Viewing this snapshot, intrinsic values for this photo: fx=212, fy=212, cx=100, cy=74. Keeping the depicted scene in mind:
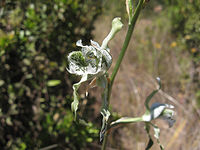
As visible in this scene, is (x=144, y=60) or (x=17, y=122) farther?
(x=144, y=60)

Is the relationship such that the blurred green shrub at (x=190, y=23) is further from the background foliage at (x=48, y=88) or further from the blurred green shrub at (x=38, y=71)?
the blurred green shrub at (x=38, y=71)

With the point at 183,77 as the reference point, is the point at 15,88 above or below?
above

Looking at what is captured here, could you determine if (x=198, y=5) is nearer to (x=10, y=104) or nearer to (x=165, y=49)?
(x=165, y=49)

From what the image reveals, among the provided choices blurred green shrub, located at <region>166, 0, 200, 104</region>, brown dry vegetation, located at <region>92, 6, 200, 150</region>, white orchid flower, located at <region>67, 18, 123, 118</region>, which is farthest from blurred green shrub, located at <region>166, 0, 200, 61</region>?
white orchid flower, located at <region>67, 18, 123, 118</region>

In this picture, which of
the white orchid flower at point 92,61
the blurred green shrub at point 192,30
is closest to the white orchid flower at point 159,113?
the white orchid flower at point 92,61

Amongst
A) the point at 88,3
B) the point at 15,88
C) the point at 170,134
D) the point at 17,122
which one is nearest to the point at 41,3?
the point at 88,3

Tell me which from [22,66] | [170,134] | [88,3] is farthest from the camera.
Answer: [170,134]

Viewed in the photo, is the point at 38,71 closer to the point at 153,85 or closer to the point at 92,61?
the point at 92,61

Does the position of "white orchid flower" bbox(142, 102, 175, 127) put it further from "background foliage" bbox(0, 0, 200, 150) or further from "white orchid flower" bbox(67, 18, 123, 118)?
"background foliage" bbox(0, 0, 200, 150)
